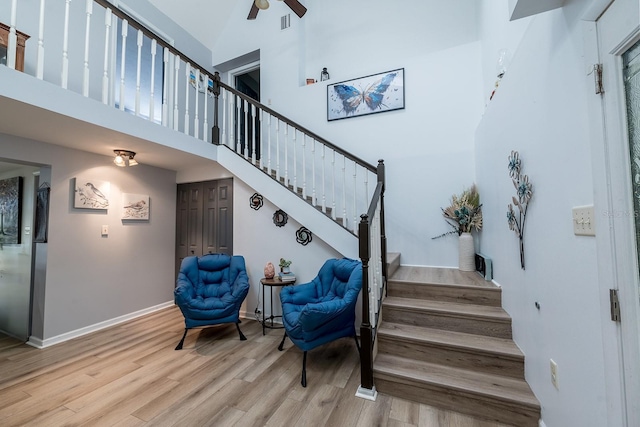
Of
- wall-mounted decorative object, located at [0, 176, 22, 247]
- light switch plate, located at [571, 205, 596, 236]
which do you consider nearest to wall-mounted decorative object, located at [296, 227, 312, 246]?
light switch plate, located at [571, 205, 596, 236]

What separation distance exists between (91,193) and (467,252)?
4682 millimetres

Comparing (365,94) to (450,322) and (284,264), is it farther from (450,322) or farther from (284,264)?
(450,322)

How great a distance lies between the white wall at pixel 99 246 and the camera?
299 cm

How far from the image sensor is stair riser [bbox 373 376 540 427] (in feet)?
5.38

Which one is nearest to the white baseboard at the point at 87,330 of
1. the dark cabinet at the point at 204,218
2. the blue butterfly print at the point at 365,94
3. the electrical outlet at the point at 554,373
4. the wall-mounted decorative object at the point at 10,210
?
the dark cabinet at the point at 204,218

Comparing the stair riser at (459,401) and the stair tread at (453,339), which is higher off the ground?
the stair tread at (453,339)

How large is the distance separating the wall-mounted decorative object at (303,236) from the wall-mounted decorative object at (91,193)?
263 cm

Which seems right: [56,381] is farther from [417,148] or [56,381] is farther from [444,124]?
[444,124]

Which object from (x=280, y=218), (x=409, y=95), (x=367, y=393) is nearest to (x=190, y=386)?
(x=367, y=393)

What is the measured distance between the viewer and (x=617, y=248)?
3.03 ft

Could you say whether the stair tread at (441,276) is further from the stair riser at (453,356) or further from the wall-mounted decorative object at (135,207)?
the wall-mounted decorative object at (135,207)

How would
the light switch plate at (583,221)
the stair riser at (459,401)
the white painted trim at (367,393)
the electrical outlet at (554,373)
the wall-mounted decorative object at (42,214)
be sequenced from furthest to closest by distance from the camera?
the wall-mounted decorative object at (42,214), the white painted trim at (367,393), the stair riser at (459,401), the electrical outlet at (554,373), the light switch plate at (583,221)

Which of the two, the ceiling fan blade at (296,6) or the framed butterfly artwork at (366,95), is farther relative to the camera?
the framed butterfly artwork at (366,95)

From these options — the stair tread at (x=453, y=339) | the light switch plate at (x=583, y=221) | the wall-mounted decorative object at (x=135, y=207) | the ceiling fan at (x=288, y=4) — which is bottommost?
the stair tread at (x=453, y=339)
